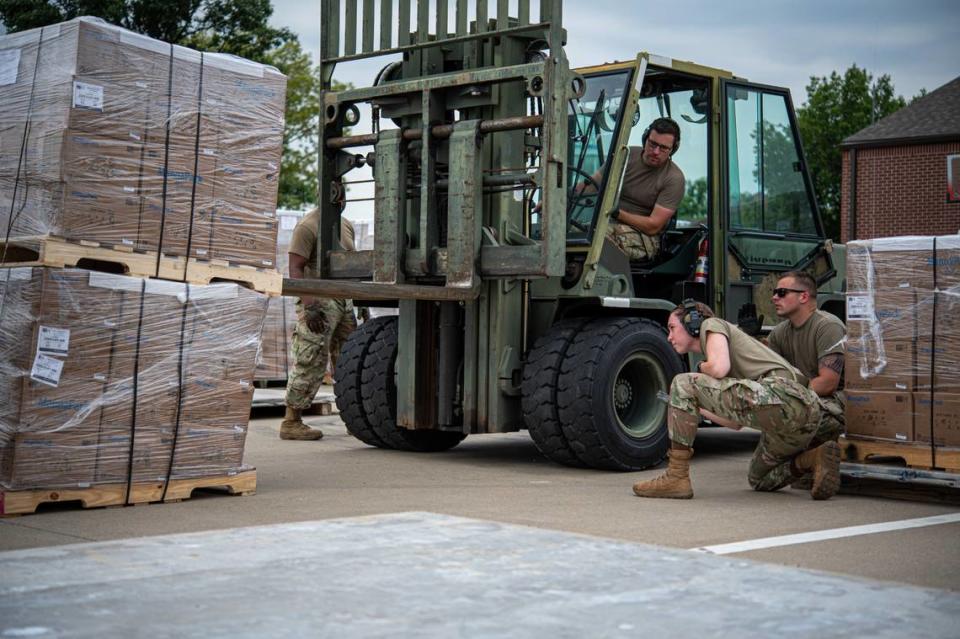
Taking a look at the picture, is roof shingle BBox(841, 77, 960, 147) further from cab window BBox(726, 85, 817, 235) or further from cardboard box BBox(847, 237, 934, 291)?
cardboard box BBox(847, 237, 934, 291)

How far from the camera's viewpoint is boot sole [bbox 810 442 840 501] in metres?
7.17

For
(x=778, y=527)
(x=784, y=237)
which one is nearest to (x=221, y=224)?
(x=778, y=527)

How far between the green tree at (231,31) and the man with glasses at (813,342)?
24.7 meters

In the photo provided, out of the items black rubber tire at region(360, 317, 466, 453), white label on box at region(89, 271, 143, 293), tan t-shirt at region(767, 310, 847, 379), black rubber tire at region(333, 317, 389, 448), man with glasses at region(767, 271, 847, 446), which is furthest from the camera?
black rubber tire at region(333, 317, 389, 448)

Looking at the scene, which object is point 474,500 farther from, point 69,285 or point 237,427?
point 69,285

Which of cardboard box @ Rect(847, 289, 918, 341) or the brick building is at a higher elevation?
the brick building

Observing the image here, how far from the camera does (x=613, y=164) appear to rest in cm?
857

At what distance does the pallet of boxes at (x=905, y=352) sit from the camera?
7.03m

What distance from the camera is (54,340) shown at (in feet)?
20.3

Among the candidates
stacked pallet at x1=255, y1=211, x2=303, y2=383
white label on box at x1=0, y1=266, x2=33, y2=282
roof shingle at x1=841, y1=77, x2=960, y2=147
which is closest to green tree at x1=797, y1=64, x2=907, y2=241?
roof shingle at x1=841, y1=77, x2=960, y2=147

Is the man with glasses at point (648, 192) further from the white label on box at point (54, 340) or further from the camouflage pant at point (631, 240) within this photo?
the white label on box at point (54, 340)

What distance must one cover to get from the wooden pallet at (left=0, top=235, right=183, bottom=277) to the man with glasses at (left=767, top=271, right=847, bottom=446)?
359 cm

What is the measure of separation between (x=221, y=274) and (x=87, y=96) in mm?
1180

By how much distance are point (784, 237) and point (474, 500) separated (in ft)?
13.8
